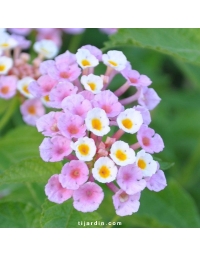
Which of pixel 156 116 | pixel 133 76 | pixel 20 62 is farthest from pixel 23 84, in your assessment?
pixel 156 116

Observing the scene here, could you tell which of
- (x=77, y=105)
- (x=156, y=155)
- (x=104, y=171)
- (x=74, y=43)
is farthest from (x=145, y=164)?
(x=74, y=43)

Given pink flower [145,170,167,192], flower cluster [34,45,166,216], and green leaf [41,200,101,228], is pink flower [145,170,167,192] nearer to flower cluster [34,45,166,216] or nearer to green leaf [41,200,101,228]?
flower cluster [34,45,166,216]

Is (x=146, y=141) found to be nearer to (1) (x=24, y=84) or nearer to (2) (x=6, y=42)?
(1) (x=24, y=84)

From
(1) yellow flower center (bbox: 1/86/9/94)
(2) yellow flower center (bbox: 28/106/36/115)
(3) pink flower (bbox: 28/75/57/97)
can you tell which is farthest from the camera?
(2) yellow flower center (bbox: 28/106/36/115)

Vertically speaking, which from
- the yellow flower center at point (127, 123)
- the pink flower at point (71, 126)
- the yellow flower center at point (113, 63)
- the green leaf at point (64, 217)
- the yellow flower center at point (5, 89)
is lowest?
the yellow flower center at point (5, 89)

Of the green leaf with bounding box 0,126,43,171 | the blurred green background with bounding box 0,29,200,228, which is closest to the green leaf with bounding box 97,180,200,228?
the blurred green background with bounding box 0,29,200,228

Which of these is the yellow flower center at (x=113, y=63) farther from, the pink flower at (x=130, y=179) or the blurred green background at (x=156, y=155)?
the pink flower at (x=130, y=179)

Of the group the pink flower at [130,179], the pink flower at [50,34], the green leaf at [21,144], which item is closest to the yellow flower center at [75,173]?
the pink flower at [130,179]
